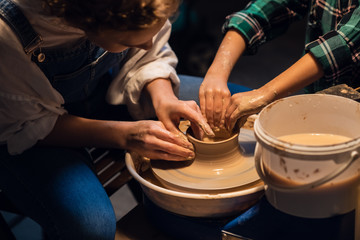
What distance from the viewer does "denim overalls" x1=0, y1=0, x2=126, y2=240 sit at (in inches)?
49.0

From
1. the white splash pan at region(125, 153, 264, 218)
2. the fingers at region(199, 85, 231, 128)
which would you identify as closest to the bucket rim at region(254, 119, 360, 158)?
the white splash pan at region(125, 153, 264, 218)

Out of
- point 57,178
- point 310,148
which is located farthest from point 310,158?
point 57,178

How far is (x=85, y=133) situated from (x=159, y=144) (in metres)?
0.27

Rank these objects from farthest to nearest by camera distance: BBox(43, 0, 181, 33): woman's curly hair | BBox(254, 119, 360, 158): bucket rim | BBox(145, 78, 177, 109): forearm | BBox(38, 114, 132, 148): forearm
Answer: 1. BBox(145, 78, 177, 109): forearm
2. BBox(38, 114, 132, 148): forearm
3. BBox(43, 0, 181, 33): woman's curly hair
4. BBox(254, 119, 360, 158): bucket rim

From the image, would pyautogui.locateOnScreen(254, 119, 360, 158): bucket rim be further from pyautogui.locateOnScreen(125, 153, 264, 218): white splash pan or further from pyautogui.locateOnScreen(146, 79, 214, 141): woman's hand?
pyautogui.locateOnScreen(146, 79, 214, 141): woman's hand

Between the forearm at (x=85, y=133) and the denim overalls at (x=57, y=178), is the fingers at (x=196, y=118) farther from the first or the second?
the denim overalls at (x=57, y=178)

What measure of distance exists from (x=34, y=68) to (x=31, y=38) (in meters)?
0.08

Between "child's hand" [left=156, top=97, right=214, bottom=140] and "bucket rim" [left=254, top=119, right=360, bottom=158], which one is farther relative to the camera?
"child's hand" [left=156, top=97, right=214, bottom=140]

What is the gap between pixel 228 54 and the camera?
1551 mm

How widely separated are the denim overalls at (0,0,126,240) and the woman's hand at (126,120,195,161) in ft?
0.63

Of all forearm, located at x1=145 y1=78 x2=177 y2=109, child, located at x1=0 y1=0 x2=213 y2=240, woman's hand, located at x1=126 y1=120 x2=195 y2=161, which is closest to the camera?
child, located at x1=0 y1=0 x2=213 y2=240

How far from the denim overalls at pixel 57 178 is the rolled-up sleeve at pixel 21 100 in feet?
0.12

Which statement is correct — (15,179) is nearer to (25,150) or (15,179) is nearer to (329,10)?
(25,150)

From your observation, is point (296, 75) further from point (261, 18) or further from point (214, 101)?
point (261, 18)
